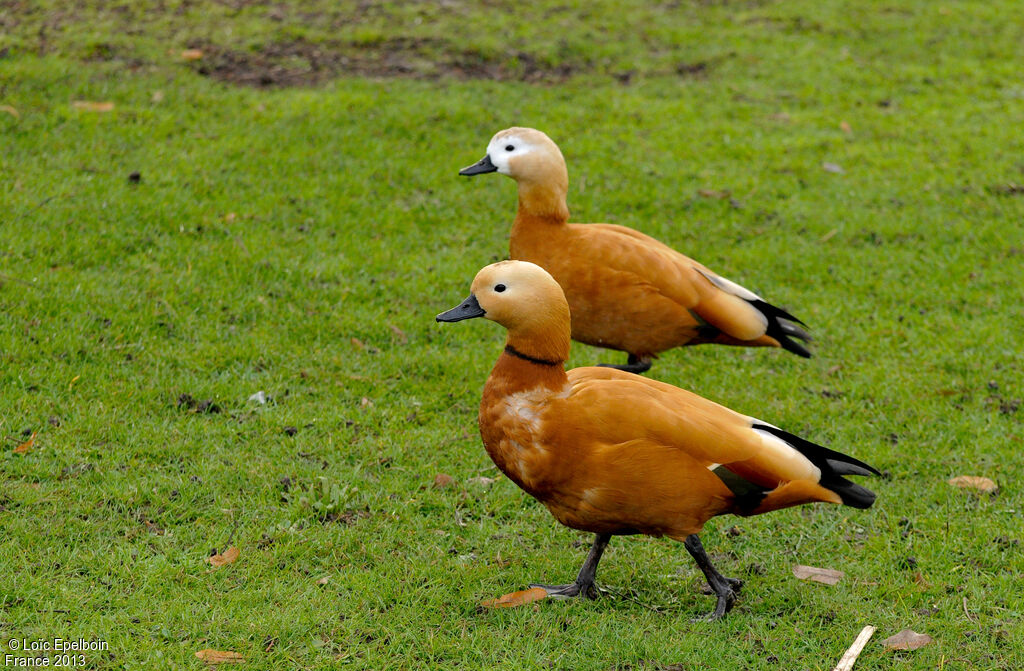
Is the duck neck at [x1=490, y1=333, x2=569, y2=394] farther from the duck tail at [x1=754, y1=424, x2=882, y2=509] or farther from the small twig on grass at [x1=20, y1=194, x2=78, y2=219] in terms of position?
the small twig on grass at [x1=20, y1=194, x2=78, y2=219]

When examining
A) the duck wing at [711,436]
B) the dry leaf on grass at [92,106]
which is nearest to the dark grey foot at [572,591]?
the duck wing at [711,436]

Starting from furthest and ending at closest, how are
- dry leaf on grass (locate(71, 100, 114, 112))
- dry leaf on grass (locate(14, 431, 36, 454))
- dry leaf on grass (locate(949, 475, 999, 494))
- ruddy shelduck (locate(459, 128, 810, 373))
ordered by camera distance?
dry leaf on grass (locate(71, 100, 114, 112))
ruddy shelduck (locate(459, 128, 810, 373))
dry leaf on grass (locate(949, 475, 999, 494))
dry leaf on grass (locate(14, 431, 36, 454))

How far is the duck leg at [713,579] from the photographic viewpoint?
165 inches

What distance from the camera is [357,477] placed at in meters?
5.06

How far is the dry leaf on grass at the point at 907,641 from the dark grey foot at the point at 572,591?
124 centimetres

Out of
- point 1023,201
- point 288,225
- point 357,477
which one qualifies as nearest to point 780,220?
point 1023,201

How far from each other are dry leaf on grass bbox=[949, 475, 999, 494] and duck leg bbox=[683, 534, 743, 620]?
1705mm

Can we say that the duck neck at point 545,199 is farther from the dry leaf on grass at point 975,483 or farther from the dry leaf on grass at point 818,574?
the dry leaf on grass at point 975,483

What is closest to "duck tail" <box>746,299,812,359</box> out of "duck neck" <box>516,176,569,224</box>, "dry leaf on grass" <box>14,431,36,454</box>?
"duck neck" <box>516,176,569,224</box>

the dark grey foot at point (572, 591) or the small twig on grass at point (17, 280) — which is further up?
the small twig on grass at point (17, 280)

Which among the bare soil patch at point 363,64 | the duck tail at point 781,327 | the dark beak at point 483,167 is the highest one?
the dark beak at point 483,167

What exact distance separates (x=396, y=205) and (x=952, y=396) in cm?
433

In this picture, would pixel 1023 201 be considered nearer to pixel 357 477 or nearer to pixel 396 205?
pixel 396 205

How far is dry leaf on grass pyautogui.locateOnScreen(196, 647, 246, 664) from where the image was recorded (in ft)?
12.3
